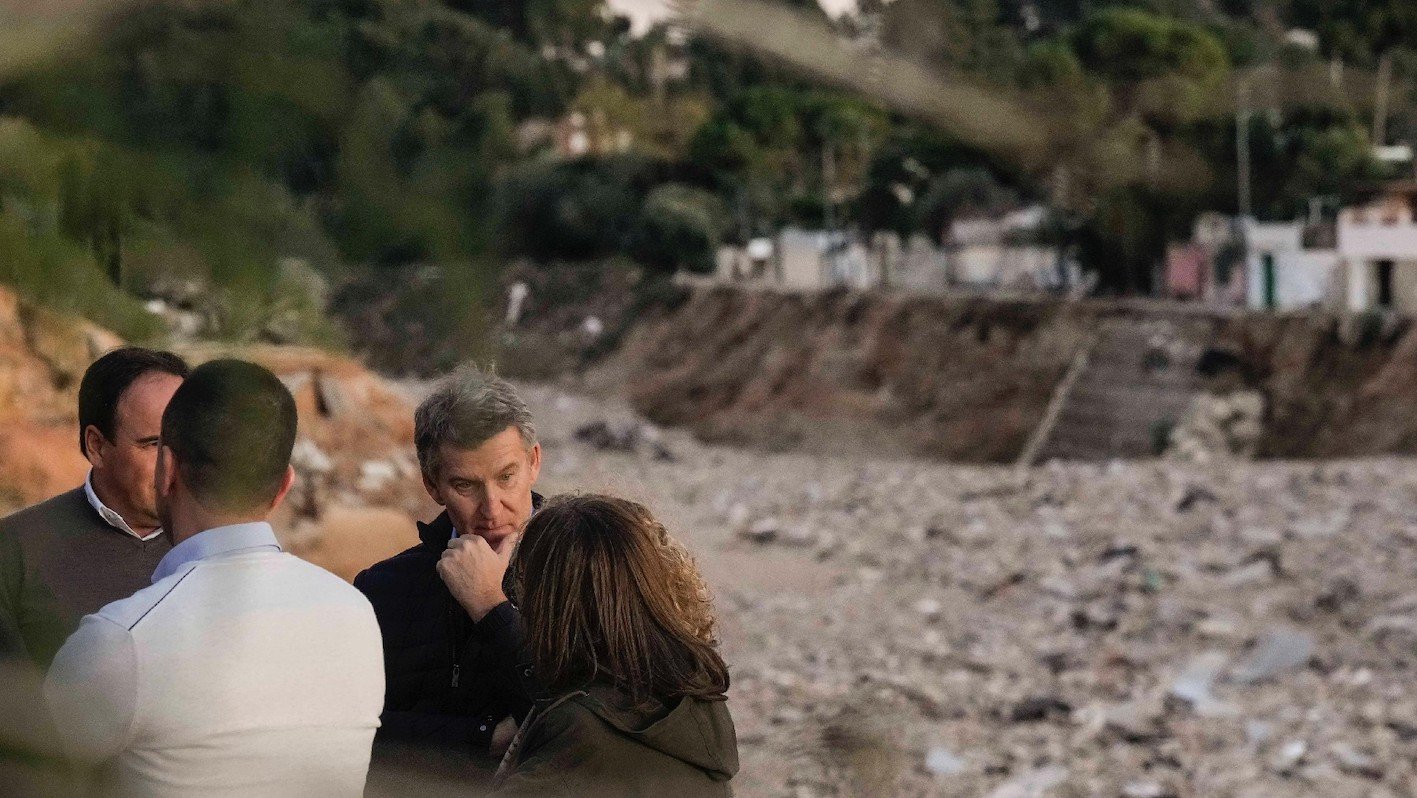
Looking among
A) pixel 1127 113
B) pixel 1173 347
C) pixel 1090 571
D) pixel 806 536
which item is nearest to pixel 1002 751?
pixel 1090 571

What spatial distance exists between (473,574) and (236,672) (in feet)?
1.86

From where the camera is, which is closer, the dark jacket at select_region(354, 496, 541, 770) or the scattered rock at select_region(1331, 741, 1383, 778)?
the dark jacket at select_region(354, 496, 541, 770)

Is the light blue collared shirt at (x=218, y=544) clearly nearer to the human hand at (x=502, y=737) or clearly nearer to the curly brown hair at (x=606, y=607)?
the curly brown hair at (x=606, y=607)

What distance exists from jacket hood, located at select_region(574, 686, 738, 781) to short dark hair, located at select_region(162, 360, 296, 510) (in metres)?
0.36

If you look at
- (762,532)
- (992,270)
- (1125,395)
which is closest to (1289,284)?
(1125,395)

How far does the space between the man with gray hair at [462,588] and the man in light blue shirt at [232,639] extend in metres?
0.34

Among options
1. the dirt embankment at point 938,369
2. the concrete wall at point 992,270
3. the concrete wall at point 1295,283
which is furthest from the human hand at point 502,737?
the concrete wall at point 992,270

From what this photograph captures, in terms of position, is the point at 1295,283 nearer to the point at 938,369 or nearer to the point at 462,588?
the point at 938,369

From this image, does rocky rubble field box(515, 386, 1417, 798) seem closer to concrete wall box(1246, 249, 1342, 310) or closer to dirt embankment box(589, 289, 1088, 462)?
concrete wall box(1246, 249, 1342, 310)

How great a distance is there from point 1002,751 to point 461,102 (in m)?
8.70

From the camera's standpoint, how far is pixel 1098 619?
1179cm

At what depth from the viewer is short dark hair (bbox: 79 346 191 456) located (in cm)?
143

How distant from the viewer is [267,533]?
1.20 m

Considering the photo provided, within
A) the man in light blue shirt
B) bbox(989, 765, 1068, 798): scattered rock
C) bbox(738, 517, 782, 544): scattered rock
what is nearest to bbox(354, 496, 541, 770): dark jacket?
the man in light blue shirt
